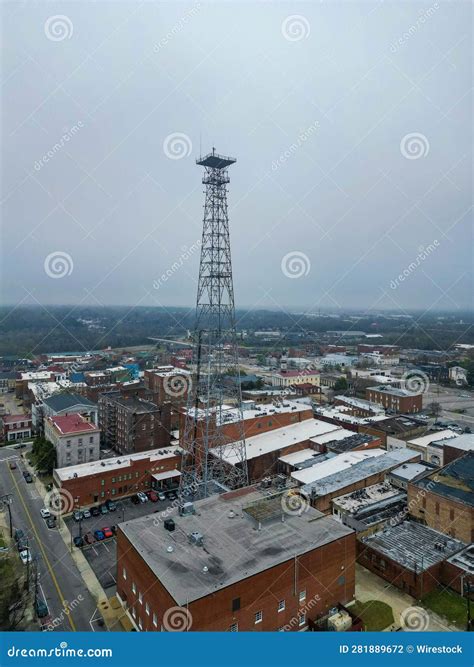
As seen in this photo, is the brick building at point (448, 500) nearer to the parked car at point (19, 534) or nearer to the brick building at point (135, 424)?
the brick building at point (135, 424)

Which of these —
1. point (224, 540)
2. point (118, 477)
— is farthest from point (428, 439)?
point (118, 477)

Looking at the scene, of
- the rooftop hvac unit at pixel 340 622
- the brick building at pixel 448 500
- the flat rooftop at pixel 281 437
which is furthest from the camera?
the flat rooftop at pixel 281 437

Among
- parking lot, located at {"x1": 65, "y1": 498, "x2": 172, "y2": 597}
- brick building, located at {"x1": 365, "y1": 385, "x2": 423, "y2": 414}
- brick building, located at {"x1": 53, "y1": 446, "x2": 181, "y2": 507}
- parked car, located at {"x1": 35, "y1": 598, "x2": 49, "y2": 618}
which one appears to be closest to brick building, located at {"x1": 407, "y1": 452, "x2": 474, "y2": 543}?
parking lot, located at {"x1": 65, "y1": 498, "x2": 172, "y2": 597}

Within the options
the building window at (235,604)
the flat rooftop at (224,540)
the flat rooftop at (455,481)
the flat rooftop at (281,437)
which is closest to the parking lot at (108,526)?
the flat rooftop at (224,540)

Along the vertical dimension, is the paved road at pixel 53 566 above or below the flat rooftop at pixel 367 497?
below

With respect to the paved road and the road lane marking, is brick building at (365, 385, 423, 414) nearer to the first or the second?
the paved road

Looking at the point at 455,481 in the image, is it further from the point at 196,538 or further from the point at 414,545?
the point at 196,538

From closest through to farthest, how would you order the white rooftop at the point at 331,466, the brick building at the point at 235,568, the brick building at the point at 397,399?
1. the brick building at the point at 235,568
2. the white rooftop at the point at 331,466
3. the brick building at the point at 397,399

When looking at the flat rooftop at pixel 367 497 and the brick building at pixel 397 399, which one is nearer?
the flat rooftop at pixel 367 497
